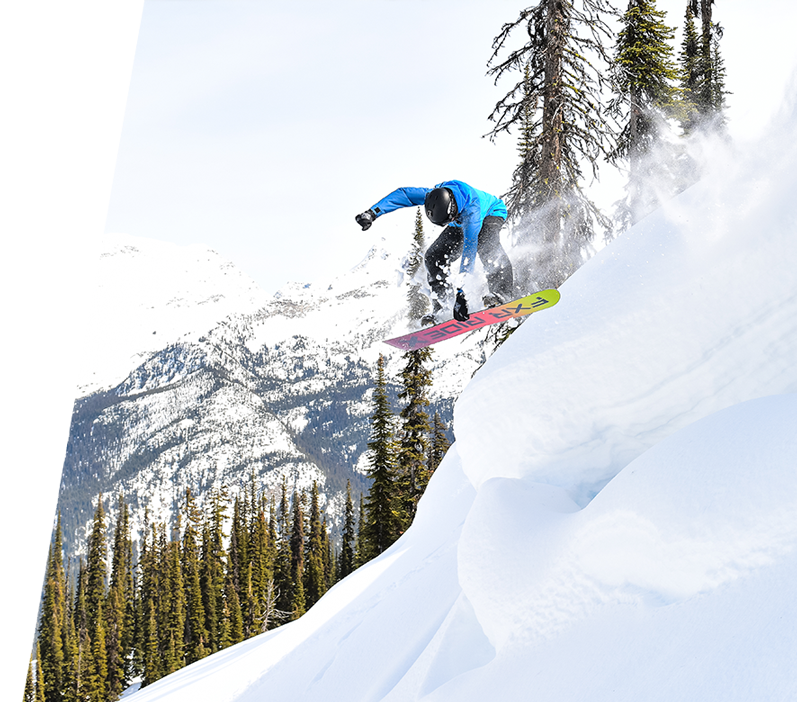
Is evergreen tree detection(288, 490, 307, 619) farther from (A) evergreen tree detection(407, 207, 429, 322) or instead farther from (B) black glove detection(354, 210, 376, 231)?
(B) black glove detection(354, 210, 376, 231)

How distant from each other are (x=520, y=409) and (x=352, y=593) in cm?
347

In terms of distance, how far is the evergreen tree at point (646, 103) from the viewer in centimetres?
1527

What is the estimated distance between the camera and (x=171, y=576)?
201 ft

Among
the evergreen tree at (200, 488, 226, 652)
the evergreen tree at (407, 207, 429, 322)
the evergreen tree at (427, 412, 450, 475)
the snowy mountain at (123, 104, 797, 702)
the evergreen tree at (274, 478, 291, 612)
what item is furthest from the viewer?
the evergreen tree at (274, 478, 291, 612)

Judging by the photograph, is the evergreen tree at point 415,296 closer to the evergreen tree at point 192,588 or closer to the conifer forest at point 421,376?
the conifer forest at point 421,376

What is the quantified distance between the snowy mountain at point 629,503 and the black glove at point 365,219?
3.24m

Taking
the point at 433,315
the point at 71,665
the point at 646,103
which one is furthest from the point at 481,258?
the point at 71,665

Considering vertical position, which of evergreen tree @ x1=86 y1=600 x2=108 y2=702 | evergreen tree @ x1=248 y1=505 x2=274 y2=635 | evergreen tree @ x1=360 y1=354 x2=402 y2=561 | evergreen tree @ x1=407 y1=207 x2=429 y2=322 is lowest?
evergreen tree @ x1=86 y1=600 x2=108 y2=702

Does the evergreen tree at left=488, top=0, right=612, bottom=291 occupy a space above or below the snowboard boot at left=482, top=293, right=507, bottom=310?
above

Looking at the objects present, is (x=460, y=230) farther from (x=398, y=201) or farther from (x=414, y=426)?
(x=414, y=426)

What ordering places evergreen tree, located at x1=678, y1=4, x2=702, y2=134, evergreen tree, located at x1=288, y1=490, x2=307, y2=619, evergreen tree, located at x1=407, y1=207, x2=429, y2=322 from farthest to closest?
evergreen tree, located at x1=288, y1=490, x2=307, y2=619, evergreen tree, located at x1=678, y1=4, x2=702, y2=134, evergreen tree, located at x1=407, y1=207, x2=429, y2=322

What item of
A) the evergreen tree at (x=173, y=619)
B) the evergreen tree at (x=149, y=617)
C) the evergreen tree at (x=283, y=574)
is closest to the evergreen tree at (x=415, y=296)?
the evergreen tree at (x=173, y=619)

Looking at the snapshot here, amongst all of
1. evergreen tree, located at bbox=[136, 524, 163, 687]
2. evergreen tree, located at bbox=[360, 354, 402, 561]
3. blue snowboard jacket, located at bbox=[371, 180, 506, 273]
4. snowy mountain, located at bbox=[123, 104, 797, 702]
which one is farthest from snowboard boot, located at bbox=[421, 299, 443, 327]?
evergreen tree, located at bbox=[136, 524, 163, 687]

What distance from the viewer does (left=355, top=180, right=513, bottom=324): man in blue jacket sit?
755 centimetres
